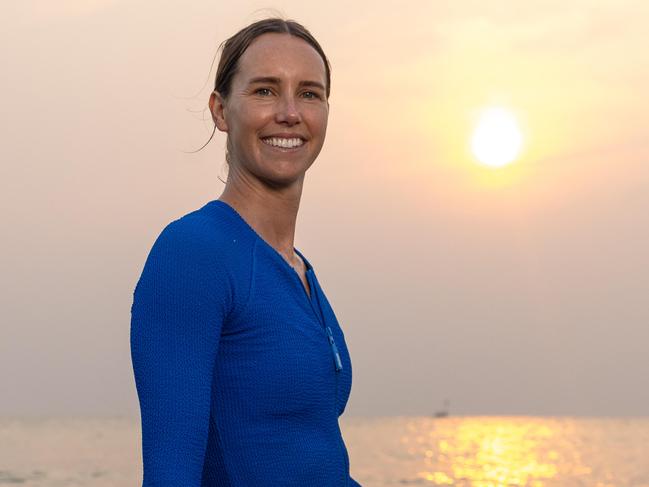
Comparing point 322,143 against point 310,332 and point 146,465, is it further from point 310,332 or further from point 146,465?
point 146,465

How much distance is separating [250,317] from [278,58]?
0.74 meters

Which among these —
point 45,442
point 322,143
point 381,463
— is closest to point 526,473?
point 381,463

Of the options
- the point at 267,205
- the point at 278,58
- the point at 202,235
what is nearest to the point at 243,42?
the point at 278,58

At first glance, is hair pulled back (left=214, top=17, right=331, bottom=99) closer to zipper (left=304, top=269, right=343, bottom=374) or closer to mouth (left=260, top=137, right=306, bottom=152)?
mouth (left=260, top=137, right=306, bottom=152)

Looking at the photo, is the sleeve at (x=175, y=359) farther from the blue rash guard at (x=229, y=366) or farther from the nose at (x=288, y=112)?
the nose at (x=288, y=112)

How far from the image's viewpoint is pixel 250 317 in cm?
299

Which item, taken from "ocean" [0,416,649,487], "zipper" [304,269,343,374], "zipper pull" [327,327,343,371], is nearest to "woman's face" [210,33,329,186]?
"zipper" [304,269,343,374]

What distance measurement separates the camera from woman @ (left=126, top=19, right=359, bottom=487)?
2857 millimetres

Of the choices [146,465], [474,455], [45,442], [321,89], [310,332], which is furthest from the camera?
[45,442]

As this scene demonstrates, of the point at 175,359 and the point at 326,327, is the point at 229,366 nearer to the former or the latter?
the point at 175,359

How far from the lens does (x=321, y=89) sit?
3.34 metres

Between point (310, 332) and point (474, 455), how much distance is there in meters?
77.7

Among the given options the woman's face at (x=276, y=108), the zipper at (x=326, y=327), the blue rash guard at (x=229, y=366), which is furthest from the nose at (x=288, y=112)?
the zipper at (x=326, y=327)

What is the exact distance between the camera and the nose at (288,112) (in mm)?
3242
